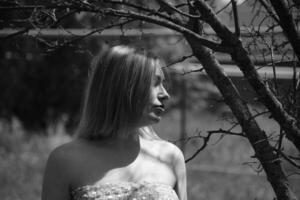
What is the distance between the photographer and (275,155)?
7.11 feet

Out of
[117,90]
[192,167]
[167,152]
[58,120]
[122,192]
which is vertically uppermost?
[58,120]

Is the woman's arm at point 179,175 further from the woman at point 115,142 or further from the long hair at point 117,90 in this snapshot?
the long hair at point 117,90

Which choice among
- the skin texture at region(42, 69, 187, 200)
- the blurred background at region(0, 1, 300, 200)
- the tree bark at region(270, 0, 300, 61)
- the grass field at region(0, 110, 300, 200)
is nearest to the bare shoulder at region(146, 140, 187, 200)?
the skin texture at region(42, 69, 187, 200)

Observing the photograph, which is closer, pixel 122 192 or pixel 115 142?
pixel 122 192

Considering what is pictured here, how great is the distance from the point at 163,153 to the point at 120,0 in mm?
584

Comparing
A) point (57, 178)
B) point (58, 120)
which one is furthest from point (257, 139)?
point (58, 120)

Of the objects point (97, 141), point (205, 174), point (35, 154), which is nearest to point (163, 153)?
point (97, 141)

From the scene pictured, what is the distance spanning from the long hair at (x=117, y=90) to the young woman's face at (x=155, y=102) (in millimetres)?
15

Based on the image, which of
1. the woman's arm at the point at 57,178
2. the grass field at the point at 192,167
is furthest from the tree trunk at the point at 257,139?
the grass field at the point at 192,167

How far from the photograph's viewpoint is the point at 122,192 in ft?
7.02

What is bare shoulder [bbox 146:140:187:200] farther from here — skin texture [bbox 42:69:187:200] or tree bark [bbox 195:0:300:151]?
tree bark [bbox 195:0:300:151]

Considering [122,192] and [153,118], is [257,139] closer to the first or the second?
[153,118]

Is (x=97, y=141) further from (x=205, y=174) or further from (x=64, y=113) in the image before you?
(x=64, y=113)

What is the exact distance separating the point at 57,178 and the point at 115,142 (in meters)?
0.24
